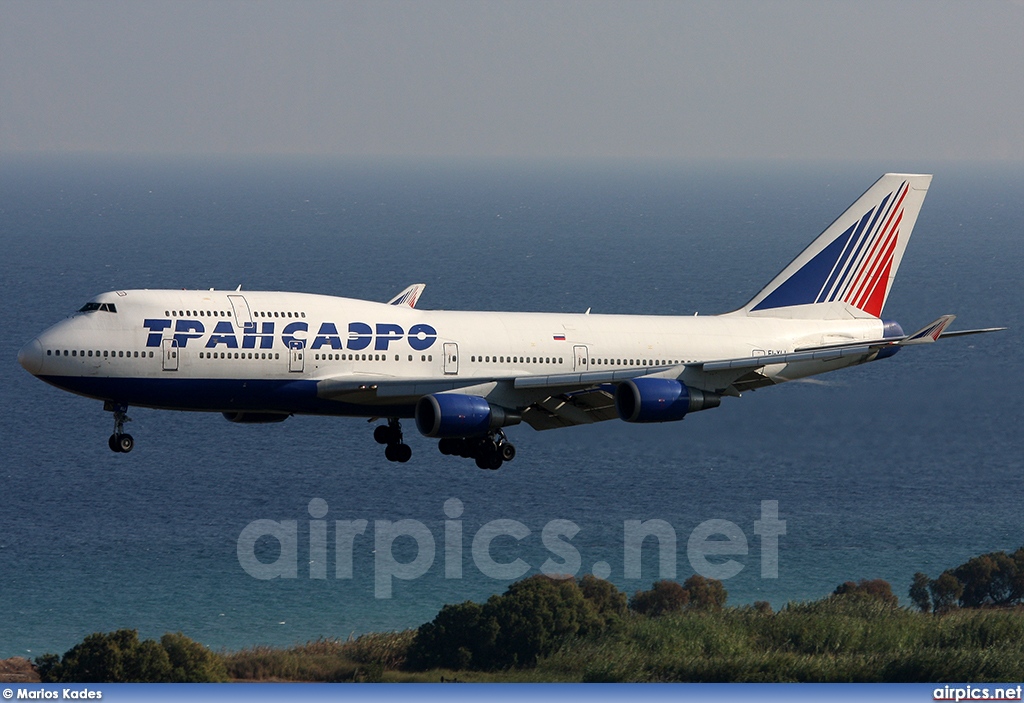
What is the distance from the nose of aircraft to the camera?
68125 mm

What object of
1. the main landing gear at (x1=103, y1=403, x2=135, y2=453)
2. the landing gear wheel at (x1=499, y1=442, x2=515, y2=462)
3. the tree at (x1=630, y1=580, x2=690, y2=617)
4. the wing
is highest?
the wing

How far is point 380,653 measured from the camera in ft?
477

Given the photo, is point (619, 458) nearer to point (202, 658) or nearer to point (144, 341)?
point (202, 658)

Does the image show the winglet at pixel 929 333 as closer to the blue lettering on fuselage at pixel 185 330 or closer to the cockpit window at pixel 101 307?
the blue lettering on fuselage at pixel 185 330

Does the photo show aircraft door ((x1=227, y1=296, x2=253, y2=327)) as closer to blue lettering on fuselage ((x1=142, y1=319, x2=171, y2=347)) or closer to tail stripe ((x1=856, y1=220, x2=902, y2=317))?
blue lettering on fuselage ((x1=142, y1=319, x2=171, y2=347))

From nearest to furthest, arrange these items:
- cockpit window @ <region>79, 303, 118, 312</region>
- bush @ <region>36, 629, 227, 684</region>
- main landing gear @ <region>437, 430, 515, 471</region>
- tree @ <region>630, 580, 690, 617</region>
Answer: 1. cockpit window @ <region>79, 303, 118, 312</region>
2. main landing gear @ <region>437, 430, 515, 471</region>
3. bush @ <region>36, 629, 227, 684</region>
4. tree @ <region>630, 580, 690, 617</region>

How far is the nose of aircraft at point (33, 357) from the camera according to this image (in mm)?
68125

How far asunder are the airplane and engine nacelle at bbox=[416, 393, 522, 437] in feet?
0.20

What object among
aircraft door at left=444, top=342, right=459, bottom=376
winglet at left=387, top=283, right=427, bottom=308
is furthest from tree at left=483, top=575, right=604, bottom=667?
aircraft door at left=444, top=342, right=459, bottom=376

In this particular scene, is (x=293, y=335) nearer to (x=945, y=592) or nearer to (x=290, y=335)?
(x=290, y=335)

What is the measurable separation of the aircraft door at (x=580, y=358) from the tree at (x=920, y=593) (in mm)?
96636

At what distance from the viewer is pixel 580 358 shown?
248 feet

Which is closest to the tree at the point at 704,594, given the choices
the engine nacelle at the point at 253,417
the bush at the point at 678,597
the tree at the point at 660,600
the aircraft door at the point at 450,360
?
the bush at the point at 678,597

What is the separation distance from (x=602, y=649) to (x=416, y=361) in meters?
74.4
